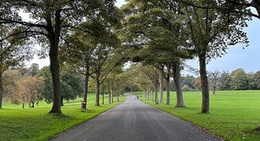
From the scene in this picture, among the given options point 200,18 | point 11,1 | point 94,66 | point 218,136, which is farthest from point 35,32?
point 94,66

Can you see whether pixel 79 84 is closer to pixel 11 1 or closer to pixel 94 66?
pixel 94 66

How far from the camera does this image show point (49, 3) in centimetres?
2011

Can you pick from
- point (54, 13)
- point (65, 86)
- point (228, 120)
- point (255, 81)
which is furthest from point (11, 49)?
point (255, 81)

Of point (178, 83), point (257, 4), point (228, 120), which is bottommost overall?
point (228, 120)

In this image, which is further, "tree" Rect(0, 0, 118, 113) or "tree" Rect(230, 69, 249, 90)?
"tree" Rect(230, 69, 249, 90)

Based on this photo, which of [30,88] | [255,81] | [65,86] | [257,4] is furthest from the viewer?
[255,81]

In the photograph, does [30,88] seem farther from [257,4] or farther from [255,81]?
[255,81]

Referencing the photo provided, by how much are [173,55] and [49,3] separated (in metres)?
19.1

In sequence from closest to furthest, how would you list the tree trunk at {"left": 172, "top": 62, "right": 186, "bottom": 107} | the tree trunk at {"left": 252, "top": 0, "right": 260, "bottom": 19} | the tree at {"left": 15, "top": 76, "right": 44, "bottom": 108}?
the tree trunk at {"left": 252, "top": 0, "right": 260, "bottom": 19}
the tree trunk at {"left": 172, "top": 62, "right": 186, "bottom": 107}
the tree at {"left": 15, "top": 76, "right": 44, "bottom": 108}

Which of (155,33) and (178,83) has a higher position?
(155,33)

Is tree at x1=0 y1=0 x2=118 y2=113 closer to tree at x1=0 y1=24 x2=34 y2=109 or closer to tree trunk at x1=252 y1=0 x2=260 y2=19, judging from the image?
tree at x1=0 y1=24 x2=34 y2=109

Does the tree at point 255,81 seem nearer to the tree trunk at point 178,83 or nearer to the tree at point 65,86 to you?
the tree at point 65,86

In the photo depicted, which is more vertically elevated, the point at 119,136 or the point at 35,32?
the point at 35,32

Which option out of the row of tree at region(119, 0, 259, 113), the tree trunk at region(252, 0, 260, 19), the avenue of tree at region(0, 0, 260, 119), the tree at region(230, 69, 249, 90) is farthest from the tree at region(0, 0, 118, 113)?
the tree at region(230, 69, 249, 90)
